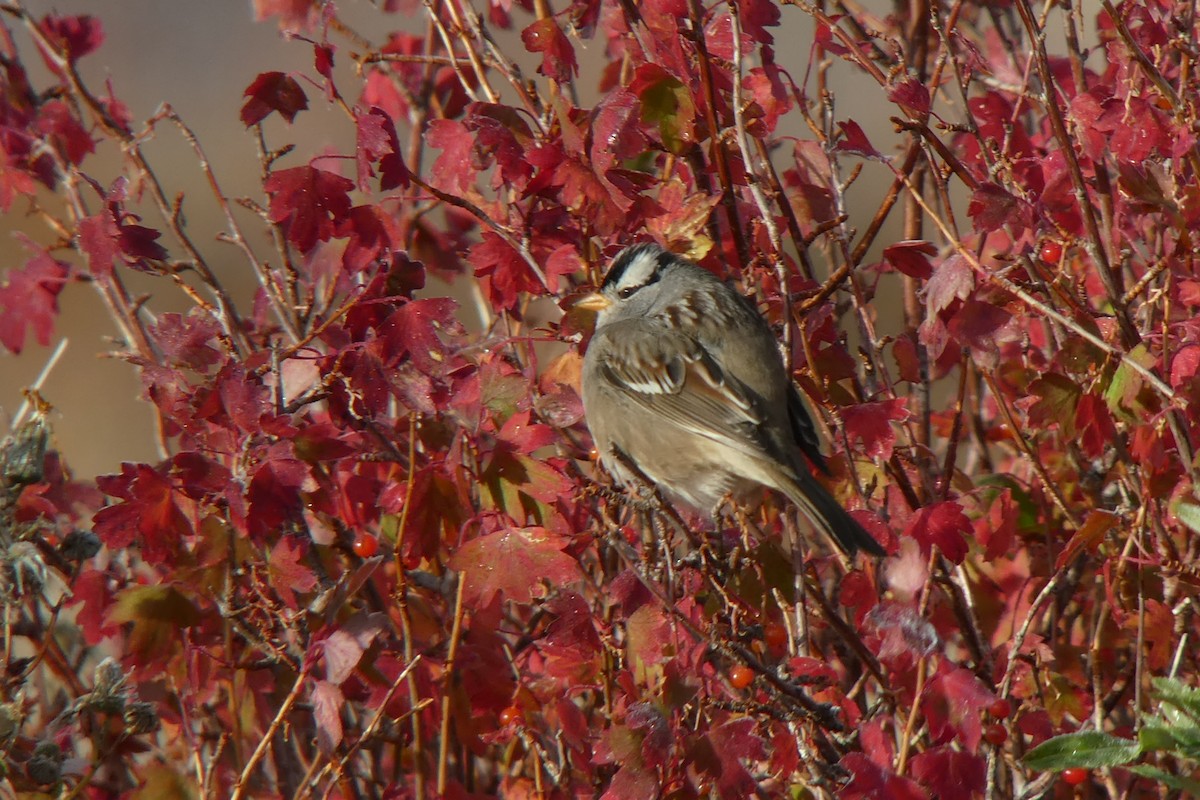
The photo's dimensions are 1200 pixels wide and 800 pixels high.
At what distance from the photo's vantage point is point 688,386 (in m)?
3.50

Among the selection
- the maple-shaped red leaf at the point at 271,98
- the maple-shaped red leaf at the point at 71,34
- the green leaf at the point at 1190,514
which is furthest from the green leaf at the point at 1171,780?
the maple-shaped red leaf at the point at 71,34

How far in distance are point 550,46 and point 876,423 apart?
101 cm

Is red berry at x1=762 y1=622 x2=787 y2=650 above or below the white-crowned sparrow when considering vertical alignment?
below

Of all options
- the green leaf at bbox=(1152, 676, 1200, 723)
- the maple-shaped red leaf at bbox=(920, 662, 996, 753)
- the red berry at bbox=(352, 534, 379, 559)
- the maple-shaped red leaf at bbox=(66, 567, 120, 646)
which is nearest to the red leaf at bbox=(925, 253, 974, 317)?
the maple-shaped red leaf at bbox=(920, 662, 996, 753)

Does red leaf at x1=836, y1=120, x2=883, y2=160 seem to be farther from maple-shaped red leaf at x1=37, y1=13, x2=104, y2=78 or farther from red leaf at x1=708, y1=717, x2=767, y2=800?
maple-shaped red leaf at x1=37, y1=13, x2=104, y2=78

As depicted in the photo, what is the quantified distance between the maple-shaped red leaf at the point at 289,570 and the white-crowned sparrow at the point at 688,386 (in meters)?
0.86

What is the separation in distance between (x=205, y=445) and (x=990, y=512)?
68.6 inches

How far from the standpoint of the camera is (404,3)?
3.17 meters

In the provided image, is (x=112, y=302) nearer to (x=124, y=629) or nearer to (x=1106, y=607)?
(x=124, y=629)

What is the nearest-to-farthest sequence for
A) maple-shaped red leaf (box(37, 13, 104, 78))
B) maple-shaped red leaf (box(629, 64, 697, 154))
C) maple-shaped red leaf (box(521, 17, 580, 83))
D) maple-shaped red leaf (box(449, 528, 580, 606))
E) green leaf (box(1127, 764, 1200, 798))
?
1. green leaf (box(1127, 764, 1200, 798))
2. maple-shaped red leaf (box(449, 528, 580, 606))
3. maple-shaped red leaf (box(629, 64, 697, 154))
4. maple-shaped red leaf (box(521, 17, 580, 83))
5. maple-shaped red leaf (box(37, 13, 104, 78))

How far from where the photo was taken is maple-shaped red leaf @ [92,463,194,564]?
245cm

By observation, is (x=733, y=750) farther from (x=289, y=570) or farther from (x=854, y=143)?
(x=854, y=143)

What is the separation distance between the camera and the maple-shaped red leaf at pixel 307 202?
256 cm

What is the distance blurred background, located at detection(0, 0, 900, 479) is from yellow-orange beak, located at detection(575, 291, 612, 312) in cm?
502
